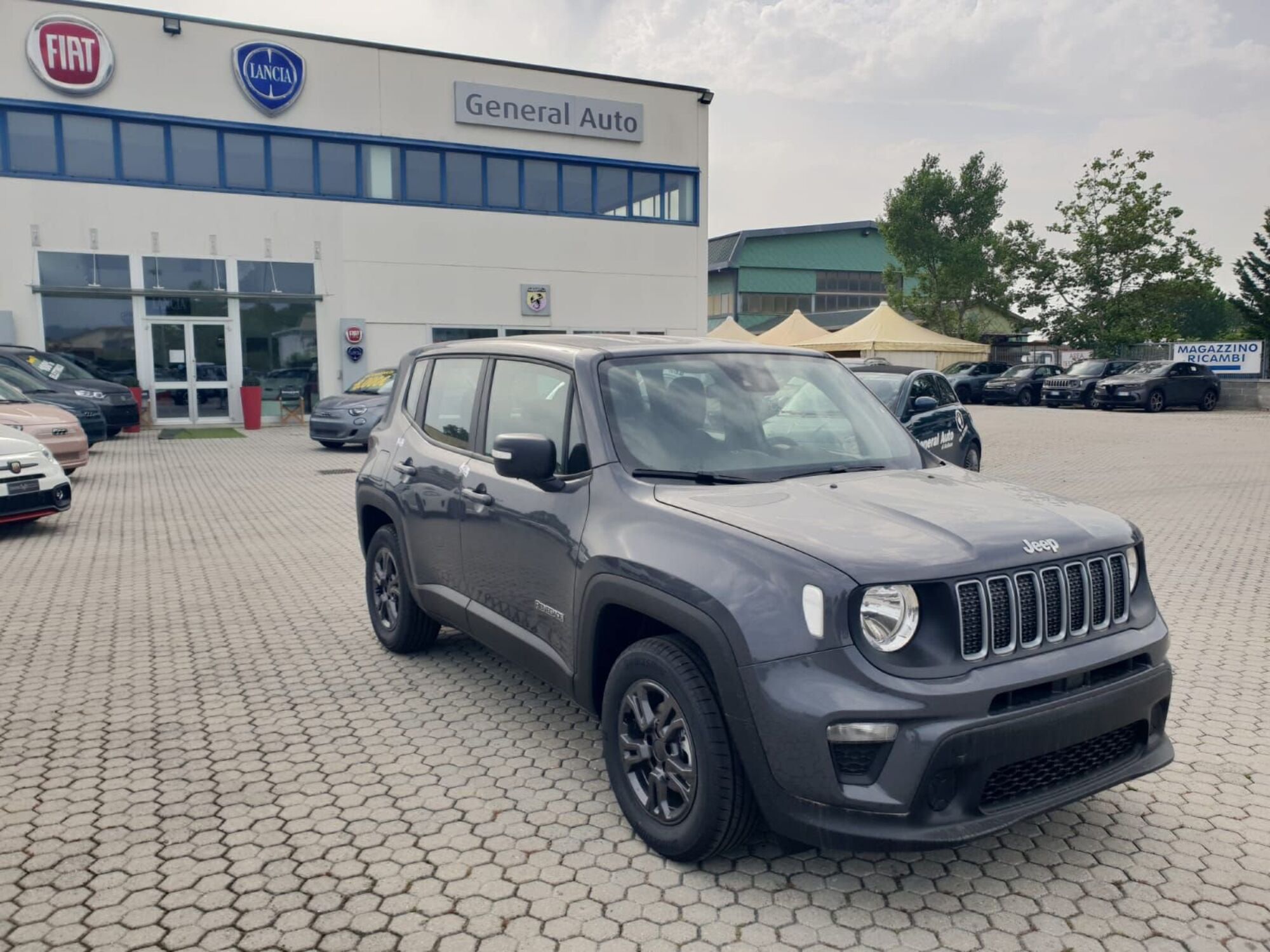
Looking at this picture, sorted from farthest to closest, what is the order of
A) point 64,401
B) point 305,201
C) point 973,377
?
point 973,377, point 305,201, point 64,401

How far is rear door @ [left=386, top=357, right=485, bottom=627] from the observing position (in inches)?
191

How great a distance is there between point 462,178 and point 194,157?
654cm

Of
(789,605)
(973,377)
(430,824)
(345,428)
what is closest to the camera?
(789,605)

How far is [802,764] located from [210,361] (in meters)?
24.6

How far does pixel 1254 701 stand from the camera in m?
5.01

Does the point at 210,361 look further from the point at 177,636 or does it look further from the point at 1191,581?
the point at 1191,581

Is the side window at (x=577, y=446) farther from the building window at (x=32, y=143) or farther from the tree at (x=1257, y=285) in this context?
the tree at (x=1257, y=285)

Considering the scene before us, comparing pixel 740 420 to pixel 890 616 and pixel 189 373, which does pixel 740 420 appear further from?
pixel 189 373

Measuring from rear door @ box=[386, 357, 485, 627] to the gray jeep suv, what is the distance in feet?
0.56

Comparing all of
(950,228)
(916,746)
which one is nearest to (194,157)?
(916,746)

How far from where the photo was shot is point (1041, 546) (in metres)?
3.23

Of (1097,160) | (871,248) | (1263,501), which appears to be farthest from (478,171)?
(871,248)

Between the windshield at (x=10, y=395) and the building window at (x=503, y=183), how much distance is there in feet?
49.1

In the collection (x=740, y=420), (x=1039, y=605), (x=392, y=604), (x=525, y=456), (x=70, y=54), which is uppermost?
(x=70, y=54)
